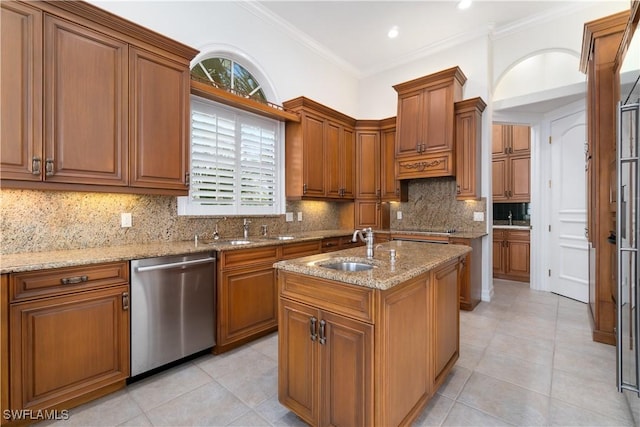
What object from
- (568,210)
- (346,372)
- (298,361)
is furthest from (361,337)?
(568,210)

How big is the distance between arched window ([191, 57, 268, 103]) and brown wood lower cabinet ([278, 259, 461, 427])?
2.56 meters

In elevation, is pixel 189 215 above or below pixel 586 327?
above

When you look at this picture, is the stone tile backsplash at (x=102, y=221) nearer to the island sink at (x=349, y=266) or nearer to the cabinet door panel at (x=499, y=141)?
the island sink at (x=349, y=266)

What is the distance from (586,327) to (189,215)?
4.34 meters

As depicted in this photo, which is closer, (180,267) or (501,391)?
(501,391)

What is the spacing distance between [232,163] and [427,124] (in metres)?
2.67

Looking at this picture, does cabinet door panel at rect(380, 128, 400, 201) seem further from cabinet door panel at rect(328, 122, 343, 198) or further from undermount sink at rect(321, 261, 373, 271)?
undermount sink at rect(321, 261, 373, 271)

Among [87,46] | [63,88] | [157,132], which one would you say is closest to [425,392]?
[157,132]

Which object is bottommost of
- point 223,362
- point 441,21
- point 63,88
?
point 223,362

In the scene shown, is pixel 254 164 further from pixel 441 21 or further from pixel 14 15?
pixel 441 21

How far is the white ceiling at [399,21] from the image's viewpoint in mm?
3619

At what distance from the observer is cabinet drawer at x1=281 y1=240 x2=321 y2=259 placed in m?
3.16

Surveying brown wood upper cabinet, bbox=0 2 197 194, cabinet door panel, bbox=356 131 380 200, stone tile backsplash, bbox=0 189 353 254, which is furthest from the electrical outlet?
cabinet door panel, bbox=356 131 380 200

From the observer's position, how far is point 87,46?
2104 mm
